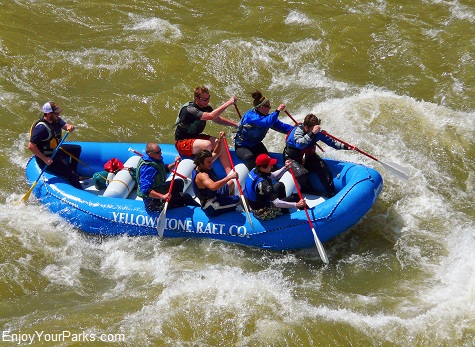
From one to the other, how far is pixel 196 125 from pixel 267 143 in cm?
216

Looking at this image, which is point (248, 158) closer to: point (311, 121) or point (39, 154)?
point (311, 121)

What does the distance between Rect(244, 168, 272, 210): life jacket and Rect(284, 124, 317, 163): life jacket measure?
935 millimetres

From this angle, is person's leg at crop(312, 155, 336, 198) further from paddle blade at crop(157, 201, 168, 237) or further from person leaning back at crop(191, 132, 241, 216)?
paddle blade at crop(157, 201, 168, 237)

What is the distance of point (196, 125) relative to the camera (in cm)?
938

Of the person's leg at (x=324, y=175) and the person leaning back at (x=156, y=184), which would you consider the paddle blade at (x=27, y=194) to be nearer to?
the person leaning back at (x=156, y=184)

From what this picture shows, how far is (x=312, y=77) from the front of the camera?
42.3ft

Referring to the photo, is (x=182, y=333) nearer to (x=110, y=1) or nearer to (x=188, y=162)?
(x=188, y=162)

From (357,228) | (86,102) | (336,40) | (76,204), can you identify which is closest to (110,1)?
(86,102)

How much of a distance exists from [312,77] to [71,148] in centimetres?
530
